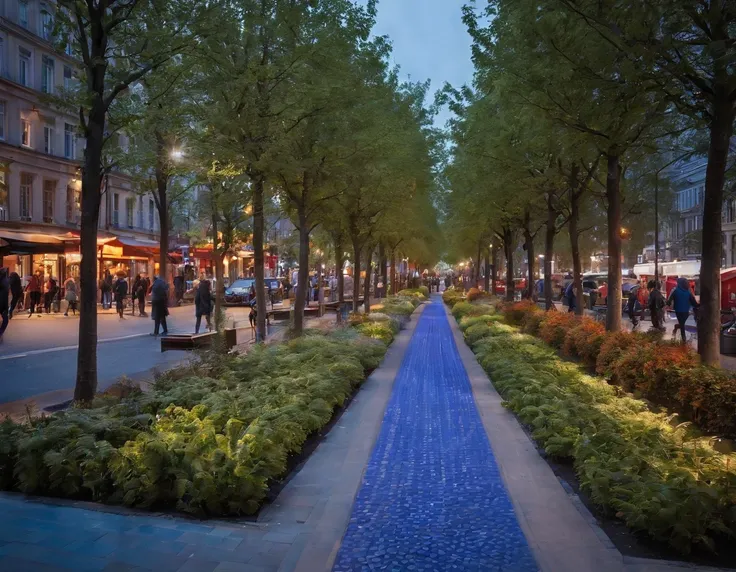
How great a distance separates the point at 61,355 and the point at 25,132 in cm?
2573

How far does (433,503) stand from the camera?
17.8 feet

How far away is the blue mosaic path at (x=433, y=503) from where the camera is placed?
436cm

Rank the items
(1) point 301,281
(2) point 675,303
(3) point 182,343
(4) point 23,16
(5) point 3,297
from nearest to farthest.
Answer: (3) point 182,343 → (1) point 301,281 → (5) point 3,297 → (2) point 675,303 → (4) point 23,16

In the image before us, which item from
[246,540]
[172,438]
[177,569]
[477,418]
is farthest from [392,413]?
[177,569]

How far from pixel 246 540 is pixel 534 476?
289 cm

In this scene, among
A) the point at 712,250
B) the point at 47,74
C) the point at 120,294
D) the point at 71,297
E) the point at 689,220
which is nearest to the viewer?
the point at 712,250

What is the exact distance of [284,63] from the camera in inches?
481

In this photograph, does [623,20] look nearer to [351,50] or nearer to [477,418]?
[477,418]

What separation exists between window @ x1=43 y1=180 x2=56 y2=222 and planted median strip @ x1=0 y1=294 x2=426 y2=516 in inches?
1332

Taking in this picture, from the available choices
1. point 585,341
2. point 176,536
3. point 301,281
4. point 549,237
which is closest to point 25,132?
point 301,281

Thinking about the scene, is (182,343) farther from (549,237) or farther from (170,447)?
(549,237)

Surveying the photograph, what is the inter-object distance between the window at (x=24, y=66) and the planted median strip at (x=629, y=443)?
3293 cm

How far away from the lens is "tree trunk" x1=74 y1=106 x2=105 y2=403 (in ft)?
25.7

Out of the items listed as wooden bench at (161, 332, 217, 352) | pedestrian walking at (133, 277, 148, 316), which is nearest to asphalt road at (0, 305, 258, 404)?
wooden bench at (161, 332, 217, 352)
